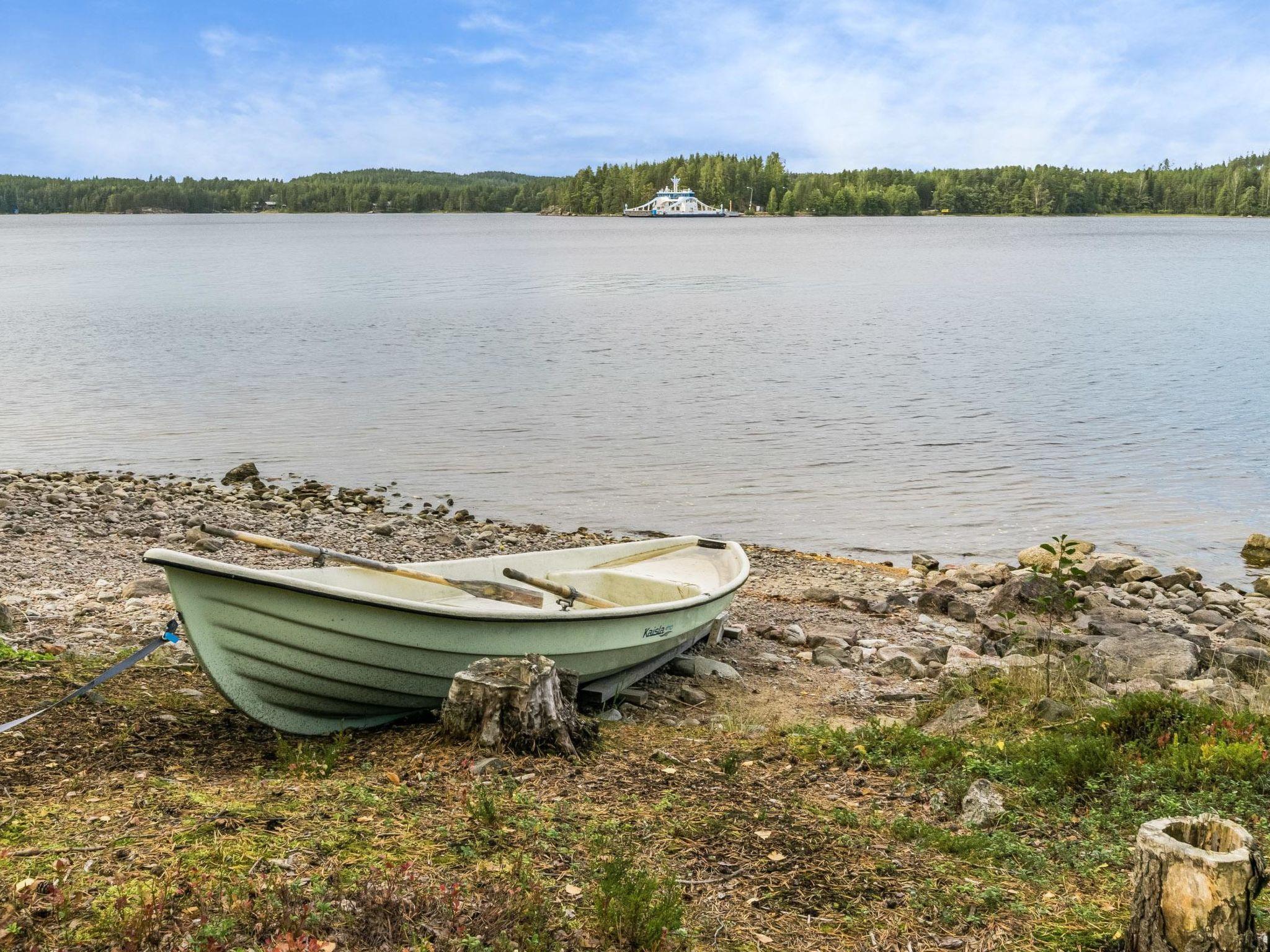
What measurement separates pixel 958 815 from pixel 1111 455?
17.7 meters

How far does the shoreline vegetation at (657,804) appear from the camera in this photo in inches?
168

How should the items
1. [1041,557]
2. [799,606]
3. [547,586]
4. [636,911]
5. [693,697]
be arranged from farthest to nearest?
[1041,557] → [799,606] → [693,697] → [547,586] → [636,911]

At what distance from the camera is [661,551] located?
35.2 ft

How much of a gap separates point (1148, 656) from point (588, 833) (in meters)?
6.87

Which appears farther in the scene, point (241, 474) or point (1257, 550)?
point (241, 474)

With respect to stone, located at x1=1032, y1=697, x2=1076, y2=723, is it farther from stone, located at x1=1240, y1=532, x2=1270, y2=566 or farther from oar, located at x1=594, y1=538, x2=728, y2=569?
stone, located at x1=1240, y1=532, x2=1270, y2=566

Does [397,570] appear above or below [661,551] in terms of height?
above

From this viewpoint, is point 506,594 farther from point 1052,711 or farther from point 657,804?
point 1052,711

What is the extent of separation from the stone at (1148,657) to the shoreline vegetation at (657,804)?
0.13 ft

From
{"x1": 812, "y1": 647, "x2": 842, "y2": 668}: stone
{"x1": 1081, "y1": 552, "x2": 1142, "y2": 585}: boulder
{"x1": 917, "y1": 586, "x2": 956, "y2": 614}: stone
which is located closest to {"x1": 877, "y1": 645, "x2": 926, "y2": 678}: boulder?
{"x1": 812, "y1": 647, "x2": 842, "y2": 668}: stone

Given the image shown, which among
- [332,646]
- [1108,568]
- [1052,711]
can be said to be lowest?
[1108,568]

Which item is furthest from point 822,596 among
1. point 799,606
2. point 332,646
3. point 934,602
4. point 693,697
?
point 332,646

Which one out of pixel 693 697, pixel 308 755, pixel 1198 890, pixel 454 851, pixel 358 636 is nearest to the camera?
pixel 1198 890

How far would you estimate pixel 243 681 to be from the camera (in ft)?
21.3
